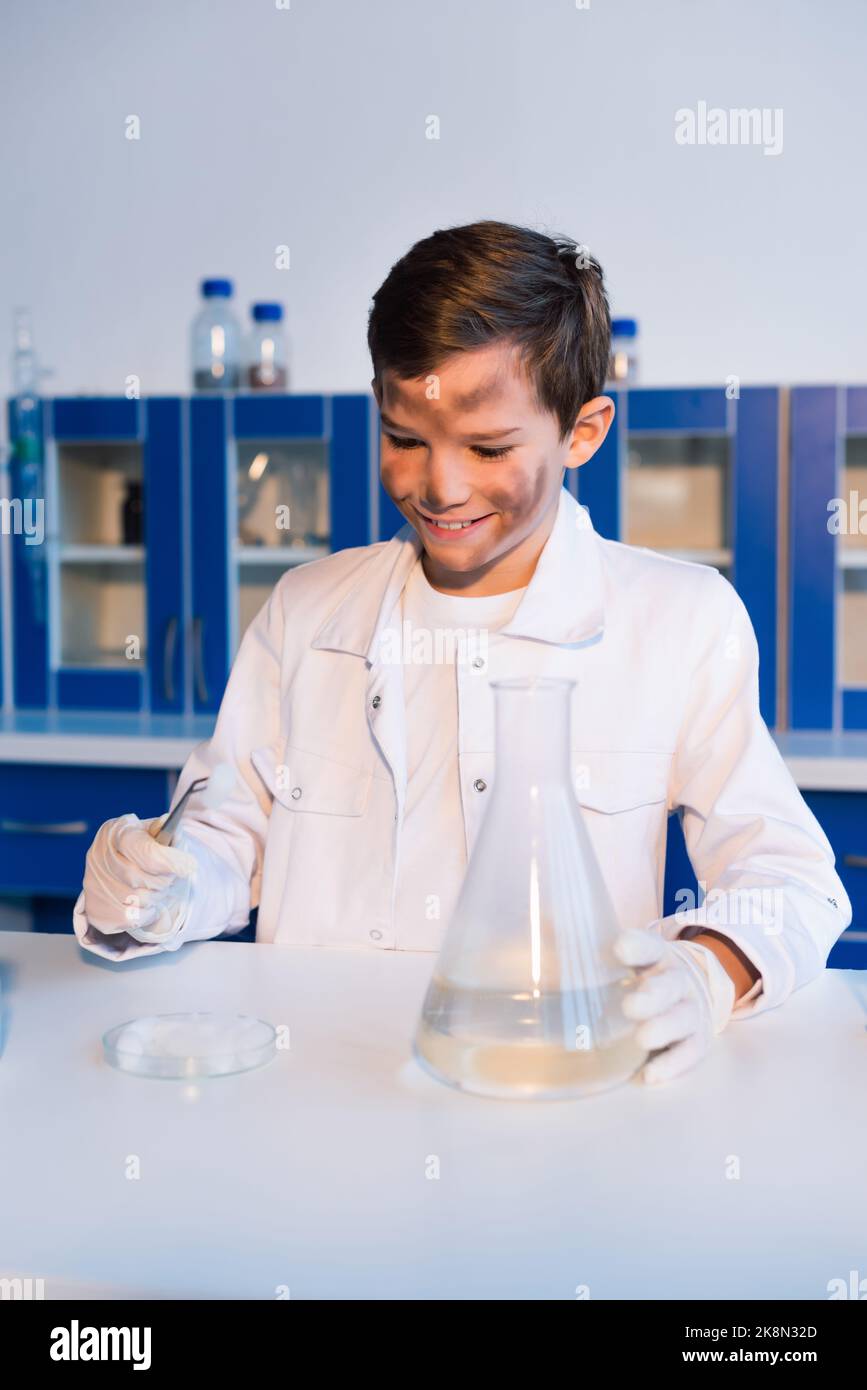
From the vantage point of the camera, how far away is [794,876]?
3.42ft

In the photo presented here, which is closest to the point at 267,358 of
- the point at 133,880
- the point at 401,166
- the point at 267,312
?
the point at 267,312

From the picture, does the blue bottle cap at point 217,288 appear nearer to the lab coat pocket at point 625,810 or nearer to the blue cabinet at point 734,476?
the blue cabinet at point 734,476

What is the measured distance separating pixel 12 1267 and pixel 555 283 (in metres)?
0.93

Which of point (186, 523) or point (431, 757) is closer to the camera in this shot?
point (431, 757)

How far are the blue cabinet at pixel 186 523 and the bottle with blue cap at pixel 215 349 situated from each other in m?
0.09

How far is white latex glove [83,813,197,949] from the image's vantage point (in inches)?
37.8

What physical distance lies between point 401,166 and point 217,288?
1.81ft

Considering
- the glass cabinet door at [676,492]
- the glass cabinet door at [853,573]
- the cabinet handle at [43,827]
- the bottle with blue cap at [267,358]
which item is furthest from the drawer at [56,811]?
the glass cabinet door at [853,573]

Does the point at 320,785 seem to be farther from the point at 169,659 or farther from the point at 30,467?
the point at 30,467

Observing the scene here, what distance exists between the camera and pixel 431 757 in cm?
132

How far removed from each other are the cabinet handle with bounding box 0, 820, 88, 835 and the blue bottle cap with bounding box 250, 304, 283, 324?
1126mm

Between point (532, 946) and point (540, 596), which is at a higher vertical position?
point (540, 596)

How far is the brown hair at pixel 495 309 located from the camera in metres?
1.11

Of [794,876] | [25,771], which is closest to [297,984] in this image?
[794,876]
